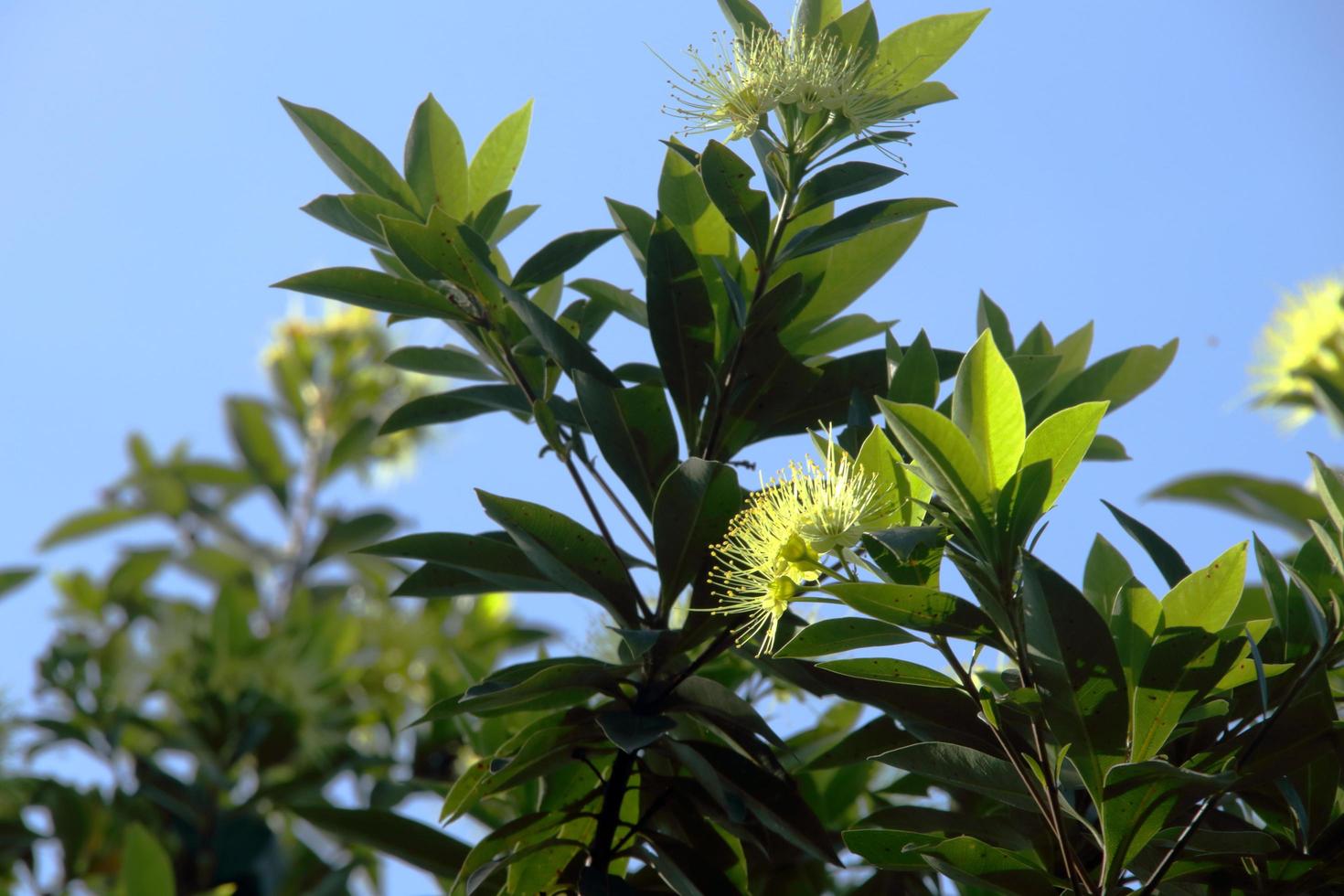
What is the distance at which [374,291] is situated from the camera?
172 centimetres

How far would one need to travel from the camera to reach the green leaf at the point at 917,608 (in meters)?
1.16

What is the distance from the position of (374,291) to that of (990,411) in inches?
34.9

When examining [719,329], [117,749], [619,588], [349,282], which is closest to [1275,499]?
[719,329]

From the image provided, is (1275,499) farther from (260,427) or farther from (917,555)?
(260,427)

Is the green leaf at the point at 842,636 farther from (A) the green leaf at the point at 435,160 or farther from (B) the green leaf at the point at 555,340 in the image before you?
(A) the green leaf at the point at 435,160

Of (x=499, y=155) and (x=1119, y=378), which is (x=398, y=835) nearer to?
(x=499, y=155)

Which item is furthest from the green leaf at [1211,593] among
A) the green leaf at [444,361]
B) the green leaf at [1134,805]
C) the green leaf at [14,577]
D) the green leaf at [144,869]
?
the green leaf at [14,577]

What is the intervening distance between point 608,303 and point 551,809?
28.1 inches

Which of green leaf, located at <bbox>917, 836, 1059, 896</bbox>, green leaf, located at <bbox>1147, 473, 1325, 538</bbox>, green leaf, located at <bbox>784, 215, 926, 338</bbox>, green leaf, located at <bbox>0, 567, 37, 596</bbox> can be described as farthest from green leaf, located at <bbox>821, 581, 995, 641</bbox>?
green leaf, located at <bbox>0, 567, 37, 596</bbox>

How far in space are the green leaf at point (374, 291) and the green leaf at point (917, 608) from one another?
30.2 inches

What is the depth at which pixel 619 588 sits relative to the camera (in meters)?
1.58

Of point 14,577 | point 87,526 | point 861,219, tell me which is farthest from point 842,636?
point 87,526

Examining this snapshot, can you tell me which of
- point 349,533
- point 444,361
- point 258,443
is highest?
point 258,443

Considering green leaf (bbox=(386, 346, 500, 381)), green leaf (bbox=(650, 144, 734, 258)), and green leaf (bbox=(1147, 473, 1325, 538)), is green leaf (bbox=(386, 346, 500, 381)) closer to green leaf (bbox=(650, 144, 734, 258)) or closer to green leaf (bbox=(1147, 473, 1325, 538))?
green leaf (bbox=(650, 144, 734, 258))
